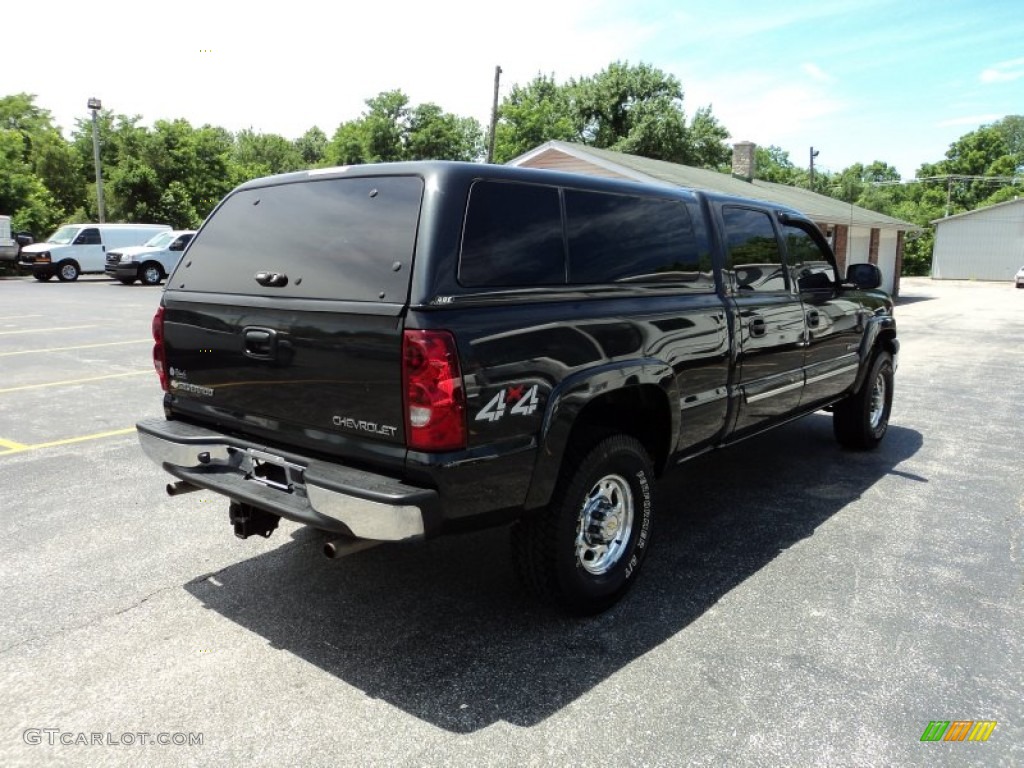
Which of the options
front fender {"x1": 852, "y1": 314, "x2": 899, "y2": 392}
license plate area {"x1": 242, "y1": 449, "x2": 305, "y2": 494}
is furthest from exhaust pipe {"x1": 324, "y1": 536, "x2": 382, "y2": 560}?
front fender {"x1": 852, "y1": 314, "x2": 899, "y2": 392}

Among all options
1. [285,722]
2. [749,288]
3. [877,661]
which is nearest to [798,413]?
[749,288]

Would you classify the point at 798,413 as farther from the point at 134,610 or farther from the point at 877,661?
the point at 134,610

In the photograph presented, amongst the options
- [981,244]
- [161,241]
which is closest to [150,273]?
[161,241]

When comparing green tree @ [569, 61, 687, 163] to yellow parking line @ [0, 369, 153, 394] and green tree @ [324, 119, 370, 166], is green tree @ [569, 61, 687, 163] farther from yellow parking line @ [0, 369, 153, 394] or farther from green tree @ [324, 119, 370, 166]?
yellow parking line @ [0, 369, 153, 394]

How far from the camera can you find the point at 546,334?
306 centimetres

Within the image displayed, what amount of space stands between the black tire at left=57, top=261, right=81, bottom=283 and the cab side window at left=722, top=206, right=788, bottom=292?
27.1 meters

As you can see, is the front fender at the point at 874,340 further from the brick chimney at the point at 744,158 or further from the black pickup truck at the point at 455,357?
the brick chimney at the point at 744,158

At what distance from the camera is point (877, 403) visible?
6.50 m

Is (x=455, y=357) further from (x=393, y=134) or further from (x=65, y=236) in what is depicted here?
(x=393, y=134)

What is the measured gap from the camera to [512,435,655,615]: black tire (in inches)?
127

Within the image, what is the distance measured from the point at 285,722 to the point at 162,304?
6.82 feet

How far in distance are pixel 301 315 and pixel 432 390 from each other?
709 mm

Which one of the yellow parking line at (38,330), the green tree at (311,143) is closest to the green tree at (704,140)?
the yellow parking line at (38,330)

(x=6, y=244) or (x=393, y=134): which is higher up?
(x=393, y=134)
